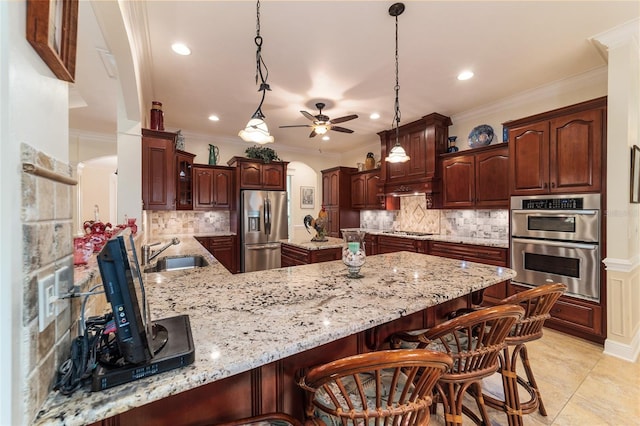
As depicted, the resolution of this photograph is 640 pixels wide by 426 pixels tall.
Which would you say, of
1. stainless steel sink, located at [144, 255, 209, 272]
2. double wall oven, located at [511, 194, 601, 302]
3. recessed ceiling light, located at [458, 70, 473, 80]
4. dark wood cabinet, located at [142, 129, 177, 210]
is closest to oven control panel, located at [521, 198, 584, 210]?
double wall oven, located at [511, 194, 601, 302]

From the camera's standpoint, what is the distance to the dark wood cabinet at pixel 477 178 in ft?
12.1

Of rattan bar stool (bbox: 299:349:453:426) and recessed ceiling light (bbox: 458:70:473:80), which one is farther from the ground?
recessed ceiling light (bbox: 458:70:473:80)

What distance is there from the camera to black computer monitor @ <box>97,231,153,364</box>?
0.64 metres

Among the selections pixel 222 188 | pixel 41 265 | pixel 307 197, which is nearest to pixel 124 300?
pixel 41 265

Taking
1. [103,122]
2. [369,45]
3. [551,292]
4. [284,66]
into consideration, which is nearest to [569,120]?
[369,45]

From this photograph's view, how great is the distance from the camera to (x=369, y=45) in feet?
8.70

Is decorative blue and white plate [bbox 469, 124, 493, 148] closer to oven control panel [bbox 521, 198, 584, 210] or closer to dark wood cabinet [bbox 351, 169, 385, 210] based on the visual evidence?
oven control panel [bbox 521, 198, 584, 210]

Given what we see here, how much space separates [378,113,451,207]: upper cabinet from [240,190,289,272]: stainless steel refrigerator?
2.36 m

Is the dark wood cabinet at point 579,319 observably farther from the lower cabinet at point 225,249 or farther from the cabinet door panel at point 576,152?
the lower cabinet at point 225,249

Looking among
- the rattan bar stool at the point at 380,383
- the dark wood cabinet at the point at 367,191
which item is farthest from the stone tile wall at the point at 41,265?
the dark wood cabinet at the point at 367,191

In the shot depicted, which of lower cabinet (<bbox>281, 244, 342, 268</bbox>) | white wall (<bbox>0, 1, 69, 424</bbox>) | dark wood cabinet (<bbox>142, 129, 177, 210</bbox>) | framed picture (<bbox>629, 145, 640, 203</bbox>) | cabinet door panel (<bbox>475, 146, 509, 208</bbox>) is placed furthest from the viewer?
cabinet door panel (<bbox>475, 146, 509, 208</bbox>)

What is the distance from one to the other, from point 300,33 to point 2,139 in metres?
2.51

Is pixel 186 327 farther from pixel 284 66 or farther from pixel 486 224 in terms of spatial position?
pixel 486 224

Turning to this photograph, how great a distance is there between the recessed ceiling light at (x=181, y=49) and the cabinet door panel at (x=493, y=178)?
3878 mm
